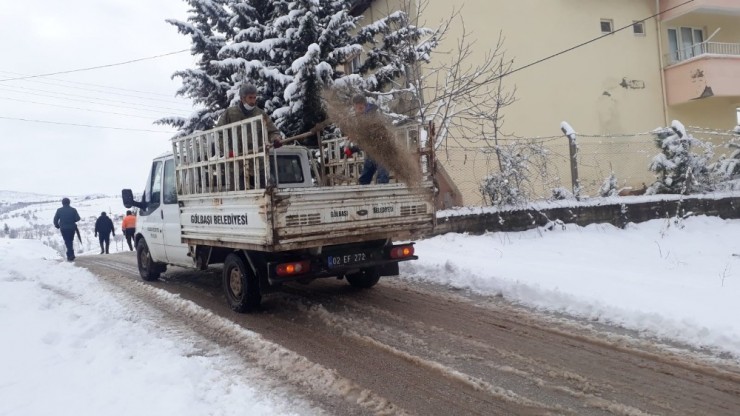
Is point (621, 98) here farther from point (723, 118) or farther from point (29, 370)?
point (29, 370)

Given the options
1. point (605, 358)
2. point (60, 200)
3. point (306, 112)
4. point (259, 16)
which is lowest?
point (605, 358)

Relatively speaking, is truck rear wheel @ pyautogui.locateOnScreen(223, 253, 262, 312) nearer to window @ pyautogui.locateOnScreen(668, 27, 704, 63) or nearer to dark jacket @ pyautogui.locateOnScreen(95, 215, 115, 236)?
dark jacket @ pyautogui.locateOnScreen(95, 215, 115, 236)

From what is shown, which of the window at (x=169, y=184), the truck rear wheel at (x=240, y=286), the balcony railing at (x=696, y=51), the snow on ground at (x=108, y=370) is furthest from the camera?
the balcony railing at (x=696, y=51)

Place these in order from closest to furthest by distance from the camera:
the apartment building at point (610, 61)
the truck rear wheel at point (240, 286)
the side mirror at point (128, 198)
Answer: the truck rear wheel at point (240, 286) → the side mirror at point (128, 198) → the apartment building at point (610, 61)

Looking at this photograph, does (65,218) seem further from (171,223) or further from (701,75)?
(701,75)

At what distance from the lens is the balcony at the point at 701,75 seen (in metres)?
17.8

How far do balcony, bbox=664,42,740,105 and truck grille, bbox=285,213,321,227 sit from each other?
17.6 metres

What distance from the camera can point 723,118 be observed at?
2070cm

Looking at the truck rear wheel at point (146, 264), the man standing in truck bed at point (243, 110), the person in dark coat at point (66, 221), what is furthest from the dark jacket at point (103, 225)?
the man standing in truck bed at point (243, 110)

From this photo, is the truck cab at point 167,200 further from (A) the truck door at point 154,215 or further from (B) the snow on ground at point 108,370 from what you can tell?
(B) the snow on ground at point 108,370

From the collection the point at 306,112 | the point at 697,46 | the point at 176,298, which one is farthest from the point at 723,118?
the point at 176,298

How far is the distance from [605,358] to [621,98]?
1625cm

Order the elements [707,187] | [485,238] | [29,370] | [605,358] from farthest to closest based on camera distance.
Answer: [707,187], [485,238], [605,358], [29,370]

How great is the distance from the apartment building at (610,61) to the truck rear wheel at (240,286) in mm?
9066
